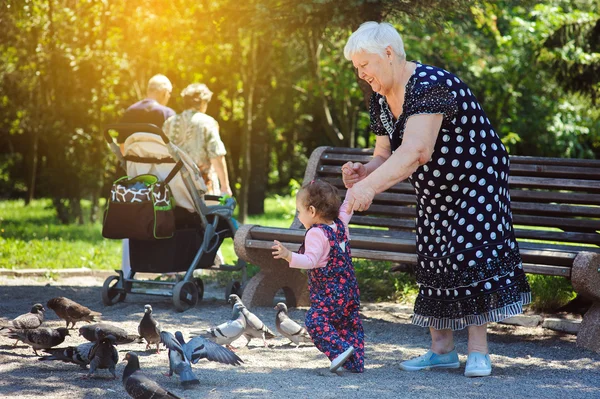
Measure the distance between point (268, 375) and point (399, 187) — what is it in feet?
9.86

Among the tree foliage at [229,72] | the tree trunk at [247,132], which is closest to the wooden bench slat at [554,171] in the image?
the tree foliage at [229,72]

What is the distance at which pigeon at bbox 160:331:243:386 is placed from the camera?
4.40 metres

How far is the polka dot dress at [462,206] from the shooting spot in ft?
14.5

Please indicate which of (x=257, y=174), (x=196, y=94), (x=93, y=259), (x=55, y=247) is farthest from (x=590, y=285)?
(x=257, y=174)

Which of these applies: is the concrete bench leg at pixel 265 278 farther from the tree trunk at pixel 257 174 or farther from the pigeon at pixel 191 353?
the tree trunk at pixel 257 174

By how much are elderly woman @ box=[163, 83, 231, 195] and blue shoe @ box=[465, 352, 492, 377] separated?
160 inches

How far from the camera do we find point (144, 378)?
3895mm

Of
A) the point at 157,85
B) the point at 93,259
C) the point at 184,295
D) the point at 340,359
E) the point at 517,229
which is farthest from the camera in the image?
the point at 93,259

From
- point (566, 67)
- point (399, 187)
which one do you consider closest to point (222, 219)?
point (399, 187)

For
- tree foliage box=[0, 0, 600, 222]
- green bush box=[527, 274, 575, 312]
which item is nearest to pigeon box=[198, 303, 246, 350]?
green bush box=[527, 274, 575, 312]

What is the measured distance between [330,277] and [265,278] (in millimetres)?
2207

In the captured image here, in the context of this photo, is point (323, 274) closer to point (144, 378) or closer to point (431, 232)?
point (431, 232)

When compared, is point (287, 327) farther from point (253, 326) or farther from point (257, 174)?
point (257, 174)

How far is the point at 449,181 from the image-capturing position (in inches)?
177
